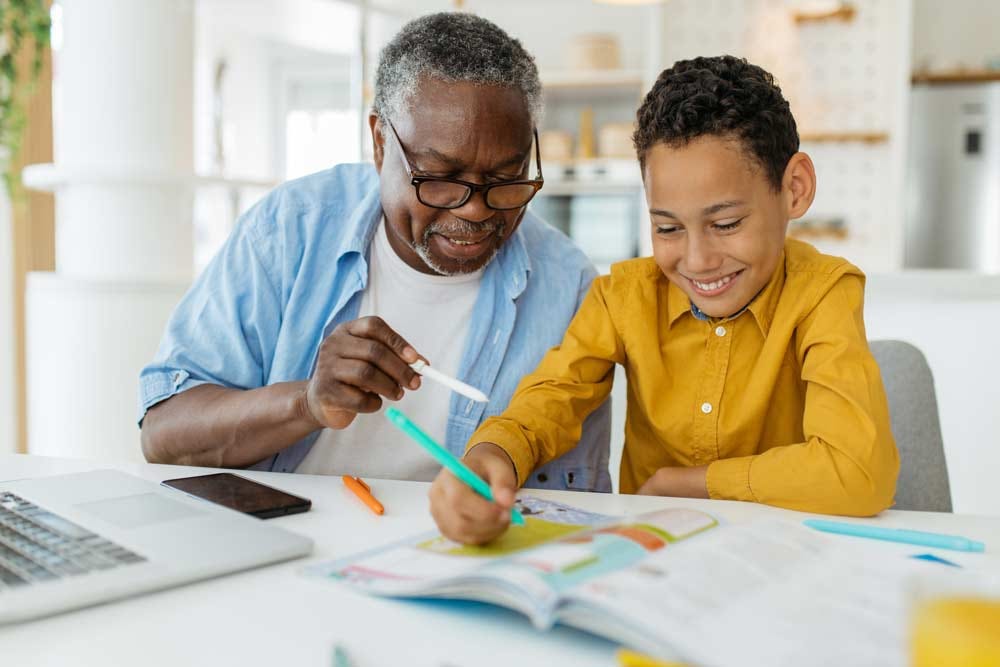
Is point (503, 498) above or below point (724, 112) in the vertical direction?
below

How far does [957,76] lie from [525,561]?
4.89 m

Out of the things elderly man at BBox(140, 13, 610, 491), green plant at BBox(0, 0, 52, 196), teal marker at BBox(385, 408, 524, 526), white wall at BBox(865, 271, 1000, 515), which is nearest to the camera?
teal marker at BBox(385, 408, 524, 526)

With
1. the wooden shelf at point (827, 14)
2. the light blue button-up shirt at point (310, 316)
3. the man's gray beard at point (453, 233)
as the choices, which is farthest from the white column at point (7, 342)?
the wooden shelf at point (827, 14)

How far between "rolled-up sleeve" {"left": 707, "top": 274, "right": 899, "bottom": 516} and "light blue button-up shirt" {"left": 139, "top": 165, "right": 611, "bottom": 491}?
41 cm

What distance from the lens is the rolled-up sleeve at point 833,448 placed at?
1.04 metres

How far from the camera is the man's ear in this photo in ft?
4.86

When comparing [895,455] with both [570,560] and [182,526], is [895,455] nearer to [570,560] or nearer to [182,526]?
[570,560]

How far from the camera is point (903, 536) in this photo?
2.91 feet

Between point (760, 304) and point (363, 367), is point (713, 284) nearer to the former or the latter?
point (760, 304)

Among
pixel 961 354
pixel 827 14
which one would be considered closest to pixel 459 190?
pixel 961 354

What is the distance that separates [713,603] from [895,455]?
1.92 feet

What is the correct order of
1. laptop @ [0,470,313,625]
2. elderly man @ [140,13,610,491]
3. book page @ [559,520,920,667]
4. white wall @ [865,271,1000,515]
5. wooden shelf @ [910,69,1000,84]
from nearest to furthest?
book page @ [559,520,920,667] < laptop @ [0,470,313,625] < elderly man @ [140,13,610,491] < white wall @ [865,271,1000,515] < wooden shelf @ [910,69,1000,84]

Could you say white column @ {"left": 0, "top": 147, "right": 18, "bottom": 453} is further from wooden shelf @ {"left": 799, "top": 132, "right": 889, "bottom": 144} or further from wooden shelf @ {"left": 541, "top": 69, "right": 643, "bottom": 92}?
wooden shelf @ {"left": 799, "top": 132, "right": 889, "bottom": 144}

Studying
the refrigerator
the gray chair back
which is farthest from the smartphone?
the refrigerator
